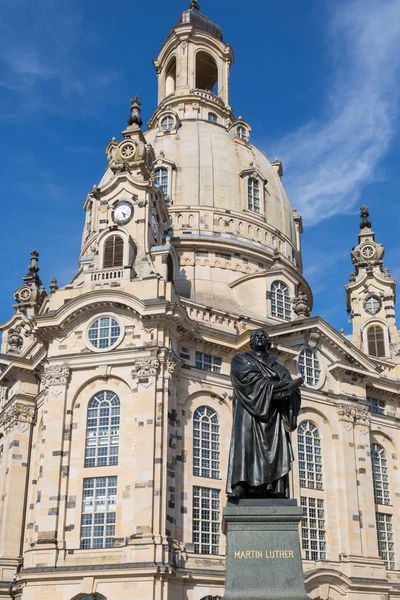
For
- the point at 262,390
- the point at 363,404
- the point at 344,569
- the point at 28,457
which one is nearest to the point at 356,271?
the point at 363,404

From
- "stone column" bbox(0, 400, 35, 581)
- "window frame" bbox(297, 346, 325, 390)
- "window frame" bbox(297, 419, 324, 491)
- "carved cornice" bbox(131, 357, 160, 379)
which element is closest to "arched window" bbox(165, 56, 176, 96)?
"window frame" bbox(297, 346, 325, 390)

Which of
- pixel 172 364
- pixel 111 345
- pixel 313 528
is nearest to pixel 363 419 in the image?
pixel 313 528

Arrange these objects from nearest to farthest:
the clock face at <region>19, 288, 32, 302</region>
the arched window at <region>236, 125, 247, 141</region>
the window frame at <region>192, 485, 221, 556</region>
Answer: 1. the window frame at <region>192, 485, 221, 556</region>
2. the clock face at <region>19, 288, 32, 302</region>
3. the arched window at <region>236, 125, 247, 141</region>

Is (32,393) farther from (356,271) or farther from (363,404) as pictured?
(356,271)

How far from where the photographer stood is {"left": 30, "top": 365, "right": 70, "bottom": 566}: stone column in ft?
124

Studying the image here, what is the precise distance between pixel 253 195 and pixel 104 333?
857 inches

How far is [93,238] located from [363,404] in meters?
22.5

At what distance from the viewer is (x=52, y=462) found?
39500 mm

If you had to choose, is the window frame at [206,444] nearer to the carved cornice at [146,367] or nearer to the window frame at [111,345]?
Result: the carved cornice at [146,367]

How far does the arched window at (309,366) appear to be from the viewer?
47.2 m

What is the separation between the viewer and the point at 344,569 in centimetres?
4281

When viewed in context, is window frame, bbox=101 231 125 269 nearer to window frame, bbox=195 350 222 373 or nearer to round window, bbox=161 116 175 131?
window frame, bbox=195 350 222 373

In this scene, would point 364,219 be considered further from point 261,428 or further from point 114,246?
point 261,428

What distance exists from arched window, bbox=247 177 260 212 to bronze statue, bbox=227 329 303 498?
Result: 44.6m
